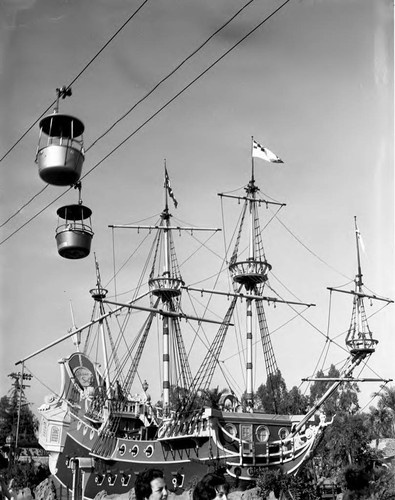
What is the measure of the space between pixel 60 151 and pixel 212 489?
6286 millimetres

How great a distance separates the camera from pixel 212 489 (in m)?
5.90

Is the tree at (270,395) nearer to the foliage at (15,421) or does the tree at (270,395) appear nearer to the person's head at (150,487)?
the foliage at (15,421)

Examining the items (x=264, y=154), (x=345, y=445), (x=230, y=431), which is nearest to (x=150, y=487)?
(x=230, y=431)

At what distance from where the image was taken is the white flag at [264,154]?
93.9 ft

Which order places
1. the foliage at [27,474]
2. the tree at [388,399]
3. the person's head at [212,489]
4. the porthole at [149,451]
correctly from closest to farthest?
the person's head at [212,489] → the porthole at [149,451] → the foliage at [27,474] → the tree at [388,399]

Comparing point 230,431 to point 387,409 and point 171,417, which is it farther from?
point 387,409

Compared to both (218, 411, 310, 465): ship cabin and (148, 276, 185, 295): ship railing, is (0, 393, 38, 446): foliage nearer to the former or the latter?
(148, 276, 185, 295): ship railing

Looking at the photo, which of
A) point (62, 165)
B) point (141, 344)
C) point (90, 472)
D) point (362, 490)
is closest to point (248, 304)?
point (141, 344)

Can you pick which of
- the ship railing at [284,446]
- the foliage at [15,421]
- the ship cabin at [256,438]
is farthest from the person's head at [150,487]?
the foliage at [15,421]

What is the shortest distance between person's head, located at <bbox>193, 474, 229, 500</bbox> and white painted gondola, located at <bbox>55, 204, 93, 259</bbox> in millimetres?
7819

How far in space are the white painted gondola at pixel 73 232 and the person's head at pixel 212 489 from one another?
782 cm

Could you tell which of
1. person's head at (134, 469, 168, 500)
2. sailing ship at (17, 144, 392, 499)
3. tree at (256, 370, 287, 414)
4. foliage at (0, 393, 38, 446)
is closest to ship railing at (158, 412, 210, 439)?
sailing ship at (17, 144, 392, 499)

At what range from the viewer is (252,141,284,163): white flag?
28625mm

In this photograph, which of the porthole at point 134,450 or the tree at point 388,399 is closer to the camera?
the porthole at point 134,450
